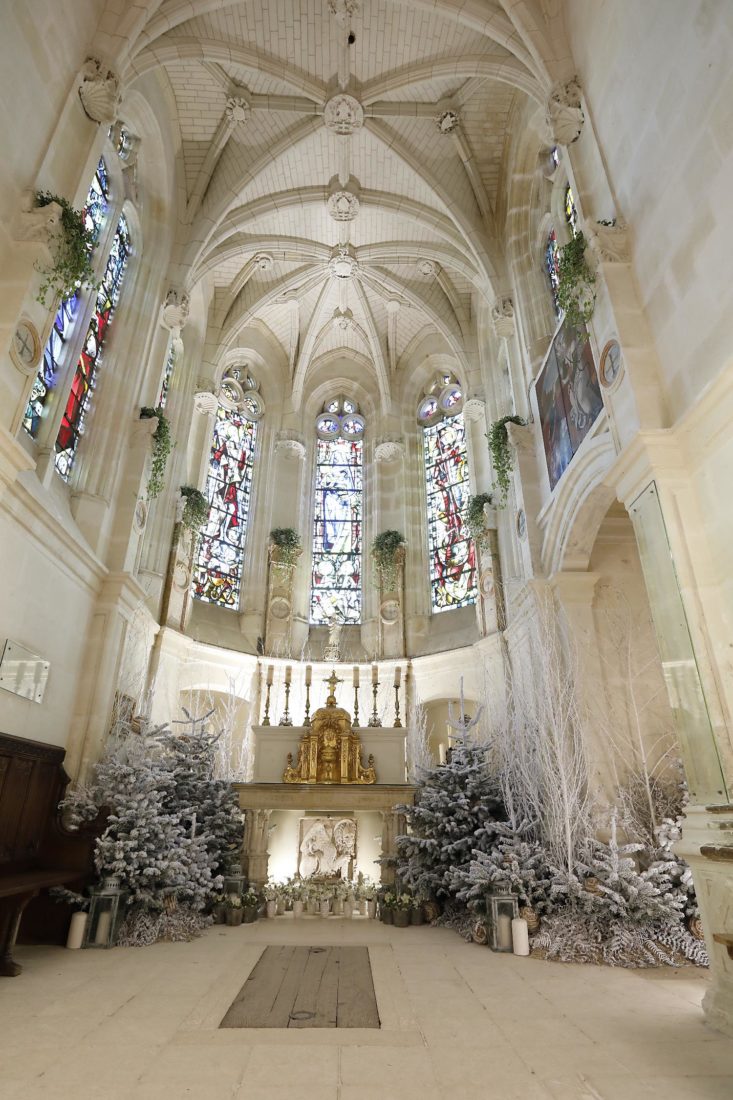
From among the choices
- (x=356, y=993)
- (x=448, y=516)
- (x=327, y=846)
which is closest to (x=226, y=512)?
(x=448, y=516)

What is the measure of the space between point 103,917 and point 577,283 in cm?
834

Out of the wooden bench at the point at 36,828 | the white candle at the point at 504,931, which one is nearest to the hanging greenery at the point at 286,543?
the wooden bench at the point at 36,828

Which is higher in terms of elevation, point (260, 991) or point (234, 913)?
point (234, 913)

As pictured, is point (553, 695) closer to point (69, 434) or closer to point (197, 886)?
point (197, 886)

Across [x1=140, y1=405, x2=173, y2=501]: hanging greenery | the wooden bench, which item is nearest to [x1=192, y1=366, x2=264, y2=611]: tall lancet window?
[x1=140, y1=405, x2=173, y2=501]: hanging greenery

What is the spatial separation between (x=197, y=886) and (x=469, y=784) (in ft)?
10.7

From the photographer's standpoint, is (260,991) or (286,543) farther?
(286,543)

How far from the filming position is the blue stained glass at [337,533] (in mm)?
16266

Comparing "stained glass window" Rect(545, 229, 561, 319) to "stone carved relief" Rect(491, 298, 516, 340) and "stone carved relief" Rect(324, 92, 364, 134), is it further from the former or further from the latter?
"stone carved relief" Rect(324, 92, 364, 134)

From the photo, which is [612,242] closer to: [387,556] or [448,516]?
[448,516]

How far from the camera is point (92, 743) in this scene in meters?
7.89

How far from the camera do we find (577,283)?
23.1 ft

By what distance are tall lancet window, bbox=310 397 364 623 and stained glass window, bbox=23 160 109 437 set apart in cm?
892

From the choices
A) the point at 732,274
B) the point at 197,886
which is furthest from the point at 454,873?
the point at 732,274
